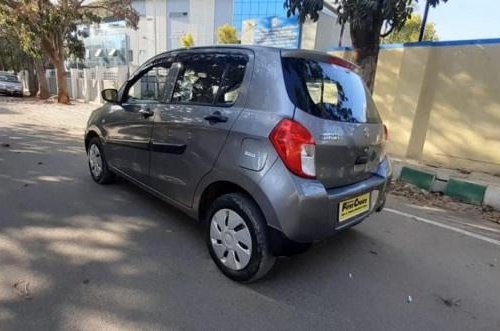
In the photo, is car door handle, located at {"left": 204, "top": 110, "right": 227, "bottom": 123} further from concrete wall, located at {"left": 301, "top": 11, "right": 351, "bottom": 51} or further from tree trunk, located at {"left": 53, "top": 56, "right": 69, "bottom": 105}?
tree trunk, located at {"left": 53, "top": 56, "right": 69, "bottom": 105}

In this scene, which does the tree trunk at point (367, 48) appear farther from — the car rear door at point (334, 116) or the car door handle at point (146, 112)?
the car door handle at point (146, 112)

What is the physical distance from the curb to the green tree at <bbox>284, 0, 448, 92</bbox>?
6.44 ft

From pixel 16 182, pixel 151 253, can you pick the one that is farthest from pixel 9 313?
pixel 16 182

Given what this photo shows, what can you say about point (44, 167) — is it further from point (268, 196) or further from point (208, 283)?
point (268, 196)

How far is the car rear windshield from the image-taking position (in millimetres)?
2707

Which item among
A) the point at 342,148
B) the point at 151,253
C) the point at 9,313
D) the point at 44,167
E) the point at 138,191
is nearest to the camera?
the point at 9,313

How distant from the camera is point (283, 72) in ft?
8.94

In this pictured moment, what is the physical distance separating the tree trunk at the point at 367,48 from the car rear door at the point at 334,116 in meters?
3.96

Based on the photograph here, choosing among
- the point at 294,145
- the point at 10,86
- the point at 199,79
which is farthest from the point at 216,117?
the point at 10,86

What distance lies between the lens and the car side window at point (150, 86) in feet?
12.3

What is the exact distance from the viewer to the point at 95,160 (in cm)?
508

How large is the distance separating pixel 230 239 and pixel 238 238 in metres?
0.09

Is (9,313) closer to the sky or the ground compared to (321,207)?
closer to the ground

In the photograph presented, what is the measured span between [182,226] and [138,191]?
48.7 inches
